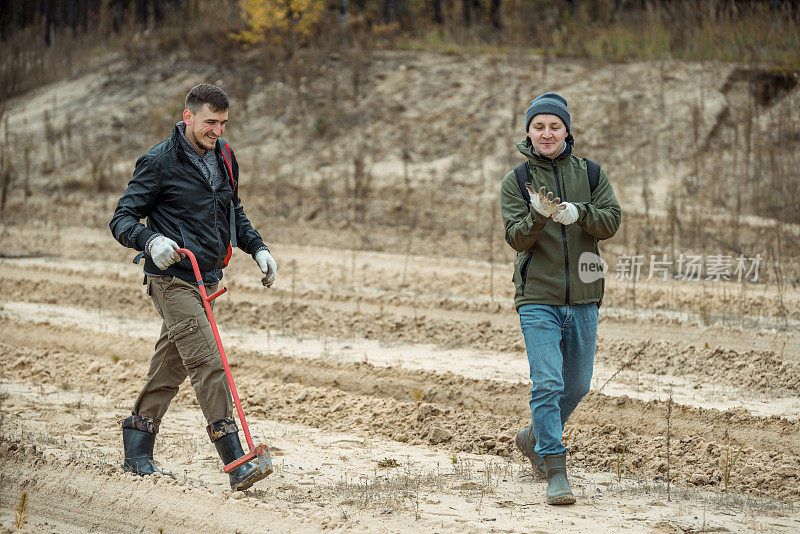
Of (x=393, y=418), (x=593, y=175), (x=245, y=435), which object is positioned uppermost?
(x=593, y=175)

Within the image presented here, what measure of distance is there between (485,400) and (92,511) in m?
3.55

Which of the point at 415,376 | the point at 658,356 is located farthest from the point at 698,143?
the point at 415,376

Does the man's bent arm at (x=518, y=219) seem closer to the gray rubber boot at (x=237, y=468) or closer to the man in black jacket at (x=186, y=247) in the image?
the man in black jacket at (x=186, y=247)

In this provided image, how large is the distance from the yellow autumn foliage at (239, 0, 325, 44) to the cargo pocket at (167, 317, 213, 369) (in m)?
17.8

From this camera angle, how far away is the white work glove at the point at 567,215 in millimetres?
4449

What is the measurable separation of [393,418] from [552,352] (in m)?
2.33

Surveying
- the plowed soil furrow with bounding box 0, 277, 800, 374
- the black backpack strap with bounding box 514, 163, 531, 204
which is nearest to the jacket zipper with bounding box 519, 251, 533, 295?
the black backpack strap with bounding box 514, 163, 531, 204

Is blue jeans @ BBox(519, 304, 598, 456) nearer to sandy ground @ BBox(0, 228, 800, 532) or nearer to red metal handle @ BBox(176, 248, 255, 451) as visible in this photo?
sandy ground @ BBox(0, 228, 800, 532)

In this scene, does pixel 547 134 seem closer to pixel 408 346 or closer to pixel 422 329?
pixel 408 346

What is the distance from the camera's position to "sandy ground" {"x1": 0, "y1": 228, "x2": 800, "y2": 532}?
4645 mm

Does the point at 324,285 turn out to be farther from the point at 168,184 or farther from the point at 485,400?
the point at 168,184

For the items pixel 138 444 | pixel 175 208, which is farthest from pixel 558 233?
pixel 138 444

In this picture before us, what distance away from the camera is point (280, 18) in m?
21.6

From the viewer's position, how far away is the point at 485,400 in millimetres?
7355
